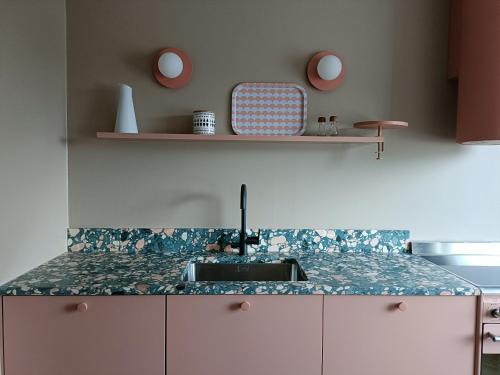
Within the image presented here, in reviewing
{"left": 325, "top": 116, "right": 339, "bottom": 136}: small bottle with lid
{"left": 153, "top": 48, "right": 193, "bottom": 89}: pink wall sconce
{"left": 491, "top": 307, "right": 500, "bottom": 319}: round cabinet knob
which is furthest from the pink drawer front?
{"left": 153, "top": 48, "right": 193, "bottom": 89}: pink wall sconce

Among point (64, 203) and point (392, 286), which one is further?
point (64, 203)

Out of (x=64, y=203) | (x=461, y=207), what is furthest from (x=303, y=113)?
(x=64, y=203)

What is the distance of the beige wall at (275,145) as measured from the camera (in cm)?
188

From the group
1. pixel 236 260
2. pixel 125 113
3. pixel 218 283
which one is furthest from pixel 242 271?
pixel 125 113

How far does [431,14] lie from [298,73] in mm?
770

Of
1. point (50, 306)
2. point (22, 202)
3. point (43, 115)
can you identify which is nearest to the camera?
point (50, 306)

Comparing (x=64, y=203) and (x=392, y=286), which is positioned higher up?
(x=64, y=203)

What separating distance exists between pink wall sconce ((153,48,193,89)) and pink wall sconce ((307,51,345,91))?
0.63 m

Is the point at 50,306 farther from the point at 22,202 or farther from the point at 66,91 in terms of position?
the point at 66,91

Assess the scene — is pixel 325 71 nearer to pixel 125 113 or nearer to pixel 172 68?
pixel 172 68

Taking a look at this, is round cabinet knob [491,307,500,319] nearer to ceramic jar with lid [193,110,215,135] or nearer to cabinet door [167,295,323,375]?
cabinet door [167,295,323,375]

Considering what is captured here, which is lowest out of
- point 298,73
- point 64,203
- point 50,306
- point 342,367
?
point 342,367

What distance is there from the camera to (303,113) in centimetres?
189

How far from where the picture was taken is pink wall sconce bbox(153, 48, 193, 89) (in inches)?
70.8
